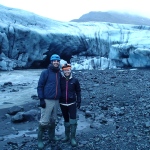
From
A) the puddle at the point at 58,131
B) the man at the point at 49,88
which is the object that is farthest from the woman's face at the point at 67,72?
the puddle at the point at 58,131

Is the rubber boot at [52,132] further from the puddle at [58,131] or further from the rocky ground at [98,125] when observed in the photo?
the puddle at [58,131]

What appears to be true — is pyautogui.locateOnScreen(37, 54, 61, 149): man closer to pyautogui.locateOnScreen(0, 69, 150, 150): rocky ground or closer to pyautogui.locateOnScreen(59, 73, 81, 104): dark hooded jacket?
pyautogui.locateOnScreen(59, 73, 81, 104): dark hooded jacket

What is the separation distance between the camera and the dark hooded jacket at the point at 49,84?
5.20 metres

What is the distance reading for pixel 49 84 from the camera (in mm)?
5227

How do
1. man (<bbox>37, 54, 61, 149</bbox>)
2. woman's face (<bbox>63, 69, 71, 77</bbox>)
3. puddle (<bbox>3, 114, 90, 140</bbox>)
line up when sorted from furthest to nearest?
puddle (<bbox>3, 114, 90, 140</bbox>) → woman's face (<bbox>63, 69, 71, 77</bbox>) → man (<bbox>37, 54, 61, 149</bbox>)

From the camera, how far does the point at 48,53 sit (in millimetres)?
31562

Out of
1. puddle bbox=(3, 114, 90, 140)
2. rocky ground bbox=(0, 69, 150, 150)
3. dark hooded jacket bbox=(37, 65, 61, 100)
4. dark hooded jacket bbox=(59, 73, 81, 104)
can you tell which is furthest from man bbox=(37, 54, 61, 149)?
puddle bbox=(3, 114, 90, 140)

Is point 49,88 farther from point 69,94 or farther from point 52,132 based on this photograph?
point 52,132

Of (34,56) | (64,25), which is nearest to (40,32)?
(34,56)

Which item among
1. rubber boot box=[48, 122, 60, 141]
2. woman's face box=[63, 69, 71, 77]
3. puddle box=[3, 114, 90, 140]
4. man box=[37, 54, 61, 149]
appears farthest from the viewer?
puddle box=[3, 114, 90, 140]

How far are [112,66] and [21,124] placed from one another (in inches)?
916

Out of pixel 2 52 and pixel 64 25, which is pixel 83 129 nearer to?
pixel 2 52

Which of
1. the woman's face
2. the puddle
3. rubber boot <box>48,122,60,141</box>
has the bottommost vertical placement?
the puddle

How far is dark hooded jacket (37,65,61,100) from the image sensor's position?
5203mm
